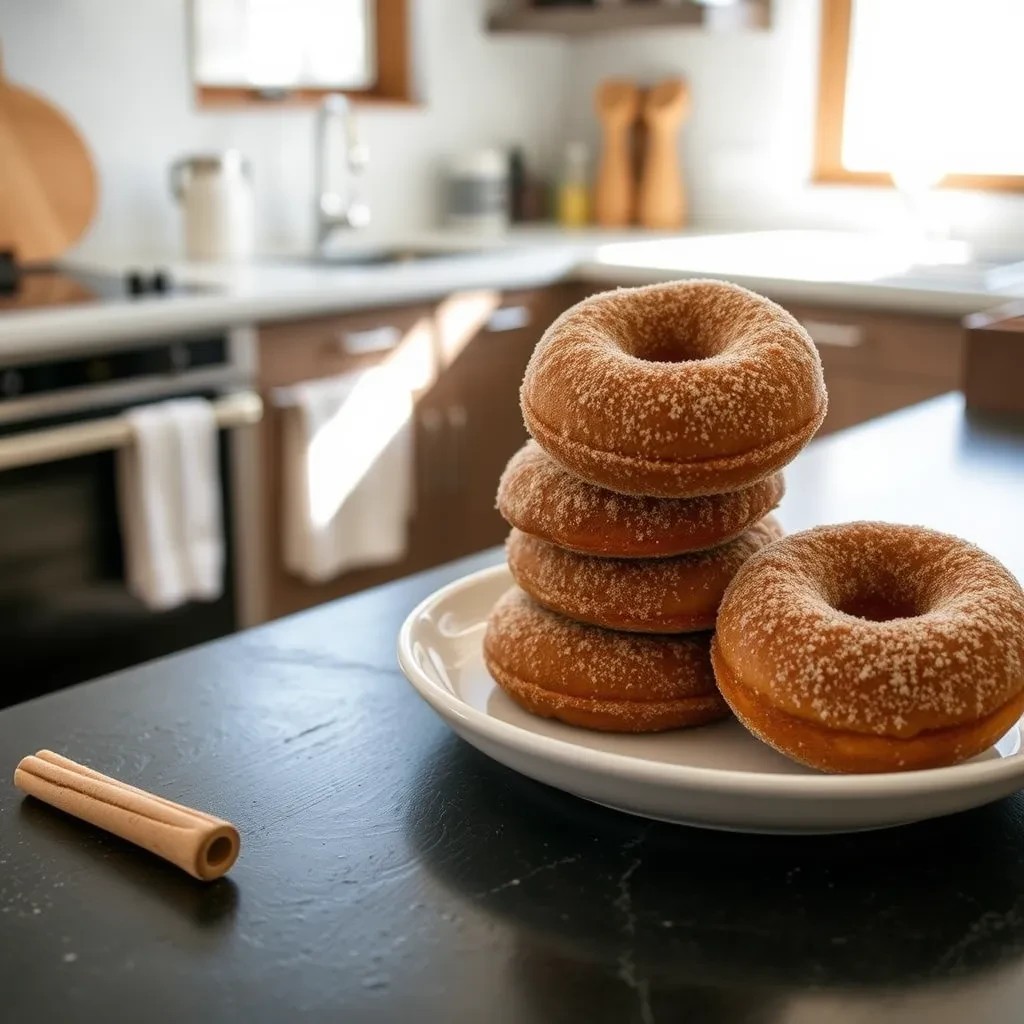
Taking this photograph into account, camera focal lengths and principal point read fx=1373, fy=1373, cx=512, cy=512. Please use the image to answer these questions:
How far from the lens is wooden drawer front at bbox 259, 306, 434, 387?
2545 millimetres

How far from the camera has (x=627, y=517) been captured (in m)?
0.75

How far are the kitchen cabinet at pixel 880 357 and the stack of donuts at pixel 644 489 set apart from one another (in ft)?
6.13

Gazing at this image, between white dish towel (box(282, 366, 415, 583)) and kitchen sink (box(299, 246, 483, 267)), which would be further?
kitchen sink (box(299, 246, 483, 267))

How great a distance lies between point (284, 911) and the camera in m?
0.62

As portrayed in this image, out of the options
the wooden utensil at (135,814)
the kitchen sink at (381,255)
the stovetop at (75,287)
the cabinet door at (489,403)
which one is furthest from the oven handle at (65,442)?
the wooden utensil at (135,814)

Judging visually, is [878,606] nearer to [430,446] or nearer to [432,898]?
[432,898]

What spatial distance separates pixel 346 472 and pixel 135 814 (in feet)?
6.70

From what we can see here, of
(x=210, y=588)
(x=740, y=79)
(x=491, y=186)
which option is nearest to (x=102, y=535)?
(x=210, y=588)

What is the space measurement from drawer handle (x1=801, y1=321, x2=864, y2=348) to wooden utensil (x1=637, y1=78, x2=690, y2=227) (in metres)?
1.04

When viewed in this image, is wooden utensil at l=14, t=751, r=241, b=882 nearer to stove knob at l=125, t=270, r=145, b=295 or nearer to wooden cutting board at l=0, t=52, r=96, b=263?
stove knob at l=125, t=270, r=145, b=295

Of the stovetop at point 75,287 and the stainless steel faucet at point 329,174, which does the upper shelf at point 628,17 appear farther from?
the stovetop at point 75,287

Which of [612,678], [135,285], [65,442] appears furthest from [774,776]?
[135,285]

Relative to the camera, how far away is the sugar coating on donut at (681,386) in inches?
27.6

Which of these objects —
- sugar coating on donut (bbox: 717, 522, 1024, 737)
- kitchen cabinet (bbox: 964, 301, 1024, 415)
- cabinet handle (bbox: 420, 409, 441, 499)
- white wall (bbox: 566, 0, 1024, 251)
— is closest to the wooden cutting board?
cabinet handle (bbox: 420, 409, 441, 499)
